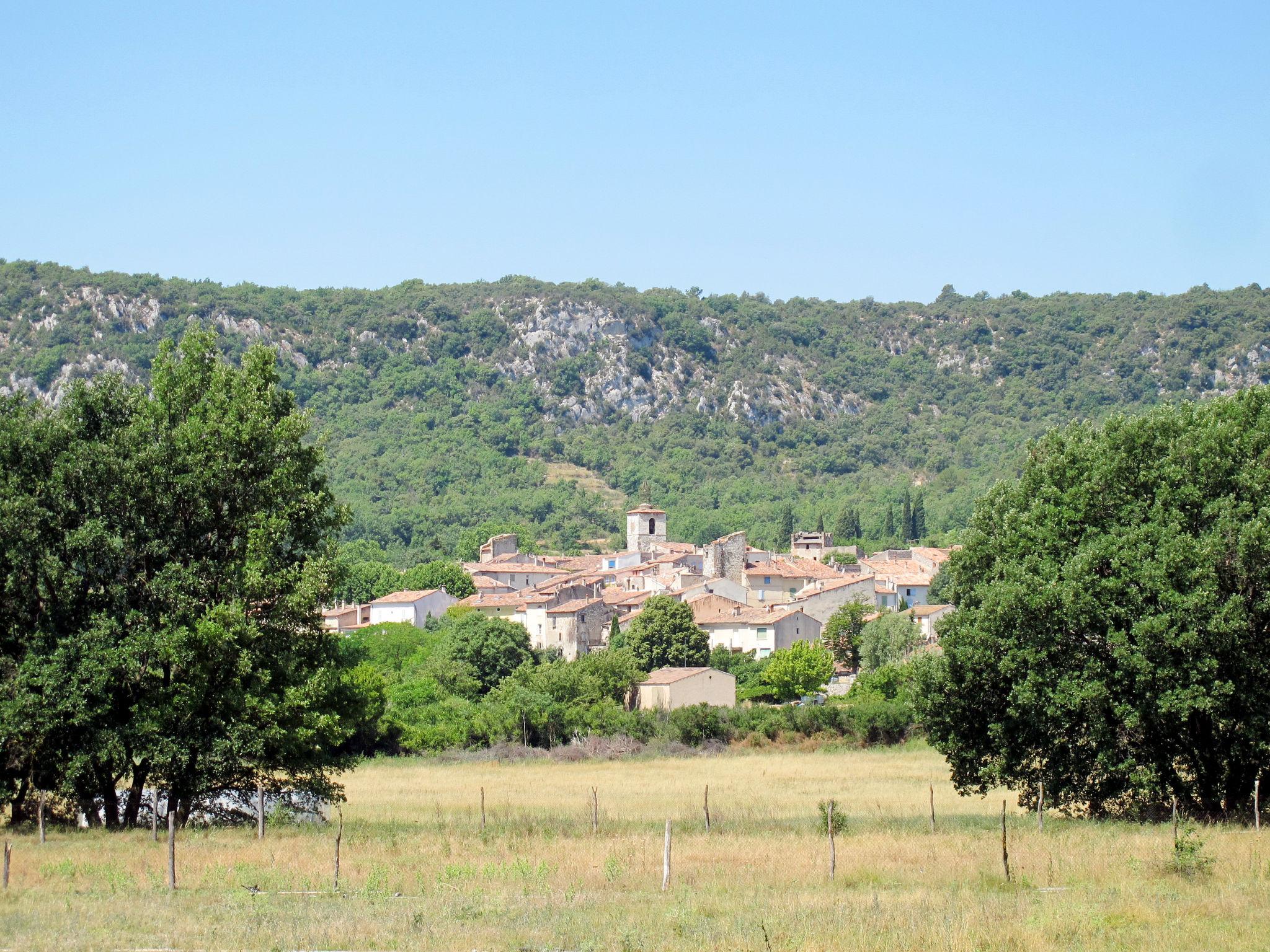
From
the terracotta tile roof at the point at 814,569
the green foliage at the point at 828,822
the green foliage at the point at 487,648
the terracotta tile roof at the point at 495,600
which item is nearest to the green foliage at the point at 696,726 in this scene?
the green foliage at the point at 487,648

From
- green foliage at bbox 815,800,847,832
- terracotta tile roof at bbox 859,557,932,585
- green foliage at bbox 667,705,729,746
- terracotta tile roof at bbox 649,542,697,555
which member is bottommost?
green foliage at bbox 667,705,729,746

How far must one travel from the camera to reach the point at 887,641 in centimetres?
7912

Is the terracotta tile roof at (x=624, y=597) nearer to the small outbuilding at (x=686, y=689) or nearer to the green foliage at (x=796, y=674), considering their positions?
the green foliage at (x=796, y=674)

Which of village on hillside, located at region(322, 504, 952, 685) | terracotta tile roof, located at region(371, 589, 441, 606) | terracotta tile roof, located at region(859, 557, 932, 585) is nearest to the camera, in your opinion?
village on hillside, located at region(322, 504, 952, 685)

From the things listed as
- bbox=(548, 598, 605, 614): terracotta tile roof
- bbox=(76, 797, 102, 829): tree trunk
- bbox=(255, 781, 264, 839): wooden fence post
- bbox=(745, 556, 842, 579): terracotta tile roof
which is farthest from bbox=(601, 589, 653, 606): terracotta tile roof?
bbox=(76, 797, 102, 829): tree trunk

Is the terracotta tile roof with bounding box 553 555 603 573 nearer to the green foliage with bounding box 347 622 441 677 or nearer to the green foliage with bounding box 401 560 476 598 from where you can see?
the green foliage with bounding box 401 560 476 598

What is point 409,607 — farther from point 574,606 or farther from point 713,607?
point 713,607

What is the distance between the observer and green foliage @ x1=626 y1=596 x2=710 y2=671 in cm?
7975

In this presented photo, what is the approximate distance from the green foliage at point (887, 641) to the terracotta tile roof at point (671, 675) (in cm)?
1067

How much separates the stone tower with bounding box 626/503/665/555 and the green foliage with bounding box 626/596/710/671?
207 ft

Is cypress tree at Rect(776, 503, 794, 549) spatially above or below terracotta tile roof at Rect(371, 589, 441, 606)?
above

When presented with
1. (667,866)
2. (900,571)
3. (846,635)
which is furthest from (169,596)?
(900,571)

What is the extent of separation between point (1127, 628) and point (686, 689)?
1765 inches

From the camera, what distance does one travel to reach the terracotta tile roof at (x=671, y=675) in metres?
69.6
